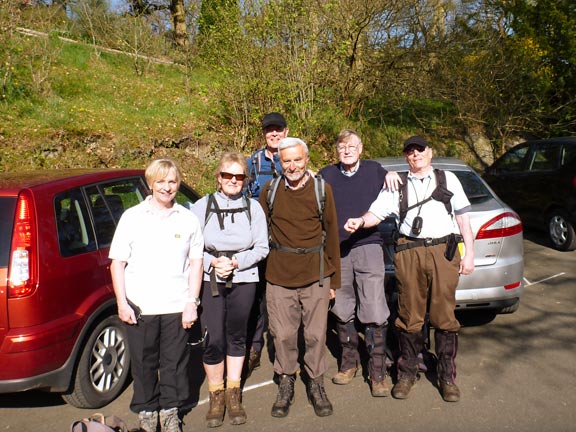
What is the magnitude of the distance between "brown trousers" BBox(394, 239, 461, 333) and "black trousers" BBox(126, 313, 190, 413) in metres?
1.61

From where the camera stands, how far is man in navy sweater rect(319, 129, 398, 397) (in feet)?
13.2

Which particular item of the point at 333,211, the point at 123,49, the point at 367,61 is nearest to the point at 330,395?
the point at 333,211

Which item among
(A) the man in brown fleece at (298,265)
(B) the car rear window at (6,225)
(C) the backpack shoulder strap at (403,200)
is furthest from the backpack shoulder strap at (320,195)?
(B) the car rear window at (6,225)

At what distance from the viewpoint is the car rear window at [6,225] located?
3334mm

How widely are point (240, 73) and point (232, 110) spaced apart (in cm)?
90

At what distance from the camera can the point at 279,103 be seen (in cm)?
1108

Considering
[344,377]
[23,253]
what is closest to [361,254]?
[344,377]

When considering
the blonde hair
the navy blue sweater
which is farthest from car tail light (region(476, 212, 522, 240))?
the blonde hair

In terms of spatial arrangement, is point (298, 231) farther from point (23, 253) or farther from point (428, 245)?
point (23, 253)

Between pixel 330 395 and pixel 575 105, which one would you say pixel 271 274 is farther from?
pixel 575 105

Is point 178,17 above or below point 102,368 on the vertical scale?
above

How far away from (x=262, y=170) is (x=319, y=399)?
1960 millimetres

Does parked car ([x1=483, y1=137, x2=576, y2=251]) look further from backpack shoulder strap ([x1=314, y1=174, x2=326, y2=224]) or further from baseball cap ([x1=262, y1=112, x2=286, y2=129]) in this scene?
backpack shoulder strap ([x1=314, y1=174, x2=326, y2=224])

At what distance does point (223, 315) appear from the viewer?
12.0 feet
